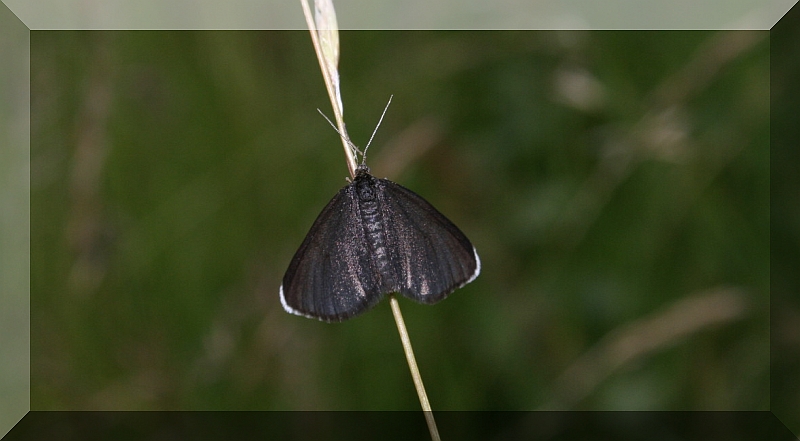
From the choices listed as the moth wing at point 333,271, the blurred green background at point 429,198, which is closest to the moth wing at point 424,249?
the moth wing at point 333,271

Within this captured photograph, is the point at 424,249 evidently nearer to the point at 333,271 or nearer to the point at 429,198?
the point at 333,271

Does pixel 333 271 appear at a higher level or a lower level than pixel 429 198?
lower

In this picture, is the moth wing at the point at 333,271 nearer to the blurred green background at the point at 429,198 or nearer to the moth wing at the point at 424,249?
the moth wing at the point at 424,249

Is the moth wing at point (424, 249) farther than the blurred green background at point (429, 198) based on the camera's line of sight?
No

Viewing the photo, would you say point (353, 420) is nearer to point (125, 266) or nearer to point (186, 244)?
point (186, 244)

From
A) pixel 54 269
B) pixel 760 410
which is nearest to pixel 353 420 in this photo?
pixel 54 269

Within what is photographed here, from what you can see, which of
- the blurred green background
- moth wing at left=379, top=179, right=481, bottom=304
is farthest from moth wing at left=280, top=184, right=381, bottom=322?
the blurred green background

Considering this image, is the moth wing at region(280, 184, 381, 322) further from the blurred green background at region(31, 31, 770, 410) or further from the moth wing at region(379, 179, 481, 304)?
the blurred green background at region(31, 31, 770, 410)

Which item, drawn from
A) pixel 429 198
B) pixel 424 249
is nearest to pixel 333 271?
pixel 424 249
